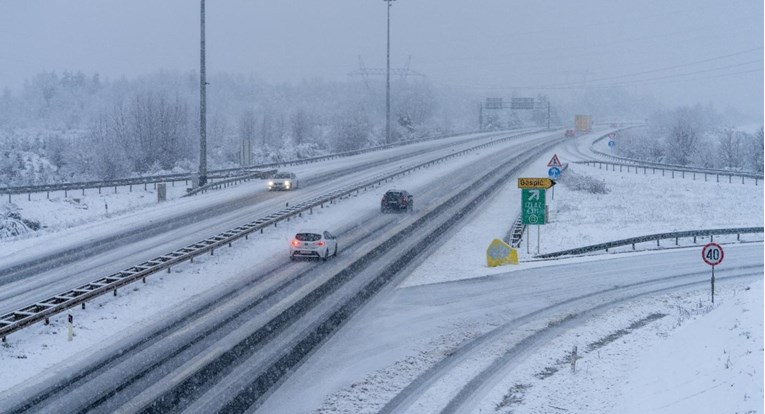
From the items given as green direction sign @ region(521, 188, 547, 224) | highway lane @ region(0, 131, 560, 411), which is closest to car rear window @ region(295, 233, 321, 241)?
highway lane @ region(0, 131, 560, 411)

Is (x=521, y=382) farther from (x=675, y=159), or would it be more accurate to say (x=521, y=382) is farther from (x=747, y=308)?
(x=675, y=159)

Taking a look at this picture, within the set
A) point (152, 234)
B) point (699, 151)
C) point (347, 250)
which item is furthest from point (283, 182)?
point (699, 151)

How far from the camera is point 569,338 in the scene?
821 inches

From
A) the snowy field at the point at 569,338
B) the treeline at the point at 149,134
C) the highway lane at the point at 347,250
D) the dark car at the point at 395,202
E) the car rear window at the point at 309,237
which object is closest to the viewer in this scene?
the snowy field at the point at 569,338

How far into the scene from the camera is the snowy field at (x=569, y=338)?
564 inches

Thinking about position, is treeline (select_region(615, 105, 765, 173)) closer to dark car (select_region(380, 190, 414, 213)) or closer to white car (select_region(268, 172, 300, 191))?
white car (select_region(268, 172, 300, 191))

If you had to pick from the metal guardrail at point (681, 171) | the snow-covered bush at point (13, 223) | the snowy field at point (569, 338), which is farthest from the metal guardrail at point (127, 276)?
the metal guardrail at point (681, 171)

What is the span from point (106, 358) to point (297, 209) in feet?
79.9

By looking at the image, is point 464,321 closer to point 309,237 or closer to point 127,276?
point 309,237

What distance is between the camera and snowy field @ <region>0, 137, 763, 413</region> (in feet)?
47.0

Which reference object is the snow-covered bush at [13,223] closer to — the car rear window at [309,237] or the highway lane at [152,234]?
the highway lane at [152,234]

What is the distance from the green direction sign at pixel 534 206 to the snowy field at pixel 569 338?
2.03 meters

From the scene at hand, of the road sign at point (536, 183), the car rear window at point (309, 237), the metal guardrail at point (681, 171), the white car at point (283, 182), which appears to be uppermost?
the road sign at point (536, 183)

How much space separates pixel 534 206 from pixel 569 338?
12.7 meters
